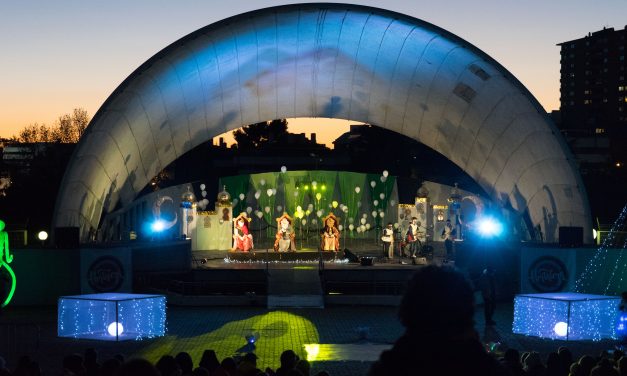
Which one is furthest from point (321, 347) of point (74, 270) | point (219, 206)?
point (219, 206)

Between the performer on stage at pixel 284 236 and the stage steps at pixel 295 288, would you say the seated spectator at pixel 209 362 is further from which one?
the performer on stage at pixel 284 236

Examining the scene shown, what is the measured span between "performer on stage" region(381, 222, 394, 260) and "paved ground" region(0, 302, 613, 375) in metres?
11.5

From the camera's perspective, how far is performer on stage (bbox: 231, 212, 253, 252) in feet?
128

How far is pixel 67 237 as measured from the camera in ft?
81.8

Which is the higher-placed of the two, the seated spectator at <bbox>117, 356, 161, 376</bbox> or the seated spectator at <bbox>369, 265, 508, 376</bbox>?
the seated spectator at <bbox>369, 265, 508, 376</bbox>

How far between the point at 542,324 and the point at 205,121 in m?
20.4

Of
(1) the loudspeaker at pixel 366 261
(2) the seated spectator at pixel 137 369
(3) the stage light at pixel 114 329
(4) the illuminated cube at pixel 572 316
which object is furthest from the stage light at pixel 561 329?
(2) the seated spectator at pixel 137 369

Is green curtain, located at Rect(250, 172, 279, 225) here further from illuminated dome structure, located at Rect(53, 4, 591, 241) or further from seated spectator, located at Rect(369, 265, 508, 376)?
seated spectator, located at Rect(369, 265, 508, 376)

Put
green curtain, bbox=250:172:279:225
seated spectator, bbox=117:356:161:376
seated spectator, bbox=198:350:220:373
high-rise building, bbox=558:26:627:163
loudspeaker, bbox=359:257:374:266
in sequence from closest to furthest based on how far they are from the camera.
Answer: seated spectator, bbox=117:356:161:376, seated spectator, bbox=198:350:220:373, loudspeaker, bbox=359:257:374:266, green curtain, bbox=250:172:279:225, high-rise building, bbox=558:26:627:163

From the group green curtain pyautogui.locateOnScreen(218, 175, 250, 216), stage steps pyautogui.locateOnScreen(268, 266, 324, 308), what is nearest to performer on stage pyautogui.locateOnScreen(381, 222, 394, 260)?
stage steps pyautogui.locateOnScreen(268, 266, 324, 308)

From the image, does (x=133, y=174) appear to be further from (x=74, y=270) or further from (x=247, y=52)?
(x=74, y=270)

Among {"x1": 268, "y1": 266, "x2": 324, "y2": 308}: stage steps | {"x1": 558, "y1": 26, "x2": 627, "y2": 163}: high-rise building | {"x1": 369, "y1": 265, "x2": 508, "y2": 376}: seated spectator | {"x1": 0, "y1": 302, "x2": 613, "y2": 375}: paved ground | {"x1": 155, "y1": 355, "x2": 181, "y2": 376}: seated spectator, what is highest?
{"x1": 558, "y1": 26, "x2": 627, "y2": 163}: high-rise building

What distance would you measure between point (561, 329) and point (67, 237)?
42.2ft

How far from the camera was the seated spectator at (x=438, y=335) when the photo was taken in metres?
3.26
